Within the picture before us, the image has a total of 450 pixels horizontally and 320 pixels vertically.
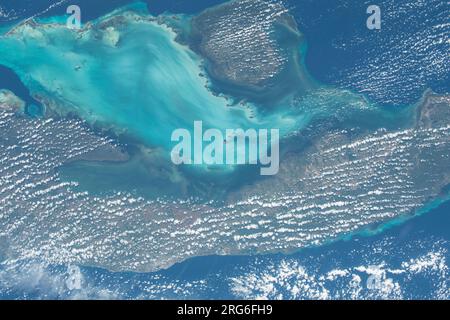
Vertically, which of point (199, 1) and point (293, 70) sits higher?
point (199, 1)

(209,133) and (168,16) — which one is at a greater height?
(168,16)

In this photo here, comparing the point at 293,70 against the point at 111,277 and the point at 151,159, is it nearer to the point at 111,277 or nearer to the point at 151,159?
the point at 151,159

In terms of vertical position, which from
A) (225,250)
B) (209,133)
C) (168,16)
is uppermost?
(168,16)

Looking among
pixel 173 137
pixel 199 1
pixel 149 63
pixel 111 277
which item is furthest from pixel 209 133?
pixel 111 277

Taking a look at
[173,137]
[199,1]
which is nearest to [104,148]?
[173,137]

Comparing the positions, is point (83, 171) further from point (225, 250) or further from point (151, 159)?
point (225, 250)
